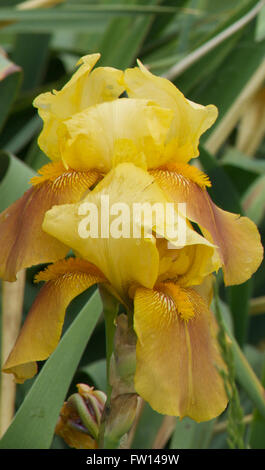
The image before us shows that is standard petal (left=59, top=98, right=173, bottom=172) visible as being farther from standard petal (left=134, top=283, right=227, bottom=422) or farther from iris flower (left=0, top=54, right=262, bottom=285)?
standard petal (left=134, top=283, right=227, bottom=422)

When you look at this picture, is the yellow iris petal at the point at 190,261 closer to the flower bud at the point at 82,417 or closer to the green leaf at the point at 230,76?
the flower bud at the point at 82,417

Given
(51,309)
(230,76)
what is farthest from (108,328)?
(230,76)

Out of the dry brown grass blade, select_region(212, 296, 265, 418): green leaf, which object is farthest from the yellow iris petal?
the dry brown grass blade

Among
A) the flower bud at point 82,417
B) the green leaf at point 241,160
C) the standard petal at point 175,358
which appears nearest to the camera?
the standard petal at point 175,358

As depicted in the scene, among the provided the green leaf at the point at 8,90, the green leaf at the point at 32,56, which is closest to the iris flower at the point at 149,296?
the green leaf at the point at 8,90

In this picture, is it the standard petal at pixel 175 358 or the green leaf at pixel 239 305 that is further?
the green leaf at pixel 239 305

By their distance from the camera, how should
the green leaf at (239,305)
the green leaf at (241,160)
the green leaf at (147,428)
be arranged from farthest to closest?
the green leaf at (241,160) < the green leaf at (239,305) < the green leaf at (147,428)
